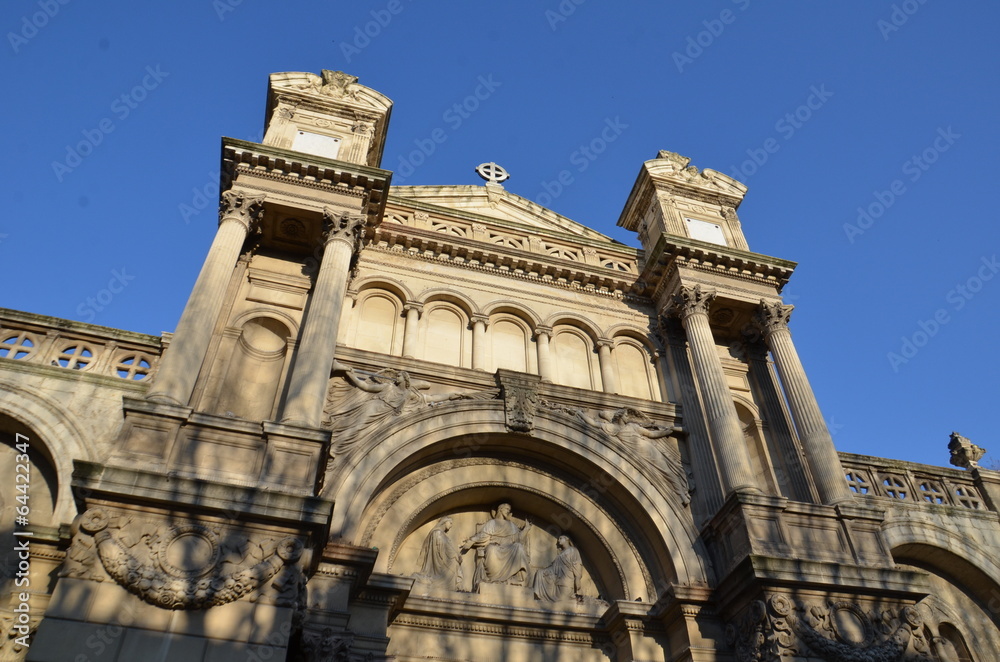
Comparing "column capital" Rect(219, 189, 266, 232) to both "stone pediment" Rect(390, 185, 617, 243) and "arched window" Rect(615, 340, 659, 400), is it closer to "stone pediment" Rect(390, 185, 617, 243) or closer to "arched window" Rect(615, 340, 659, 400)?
"stone pediment" Rect(390, 185, 617, 243)

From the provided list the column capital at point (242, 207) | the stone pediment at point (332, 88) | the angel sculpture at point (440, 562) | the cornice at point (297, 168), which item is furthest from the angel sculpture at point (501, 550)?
the stone pediment at point (332, 88)

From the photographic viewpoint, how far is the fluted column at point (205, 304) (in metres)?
11.5

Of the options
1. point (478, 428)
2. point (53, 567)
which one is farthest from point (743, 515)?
point (53, 567)

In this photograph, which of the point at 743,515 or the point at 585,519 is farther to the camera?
the point at 585,519

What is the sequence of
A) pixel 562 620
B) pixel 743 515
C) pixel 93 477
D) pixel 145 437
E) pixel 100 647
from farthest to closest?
pixel 562 620
pixel 743 515
pixel 145 437
pixel 93 477
pixel 100 647

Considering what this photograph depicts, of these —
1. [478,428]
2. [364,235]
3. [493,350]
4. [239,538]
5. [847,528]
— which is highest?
[364,235]

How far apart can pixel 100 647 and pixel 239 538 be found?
1.97 m

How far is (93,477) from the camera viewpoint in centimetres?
954

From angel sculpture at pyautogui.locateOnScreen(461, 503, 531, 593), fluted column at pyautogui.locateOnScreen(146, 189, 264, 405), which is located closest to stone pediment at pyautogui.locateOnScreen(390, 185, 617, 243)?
fluted column at pyautogui.locateOnScreen(146, 189, 264, 405)

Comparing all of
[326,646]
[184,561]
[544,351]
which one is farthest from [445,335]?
[184,561]

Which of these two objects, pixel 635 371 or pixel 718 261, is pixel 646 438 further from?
pixel 718 261

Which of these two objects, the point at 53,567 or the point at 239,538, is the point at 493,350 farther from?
the point at 53,567

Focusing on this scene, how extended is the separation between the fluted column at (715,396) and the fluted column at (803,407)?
4.23 feet

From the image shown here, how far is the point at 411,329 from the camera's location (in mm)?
15859
